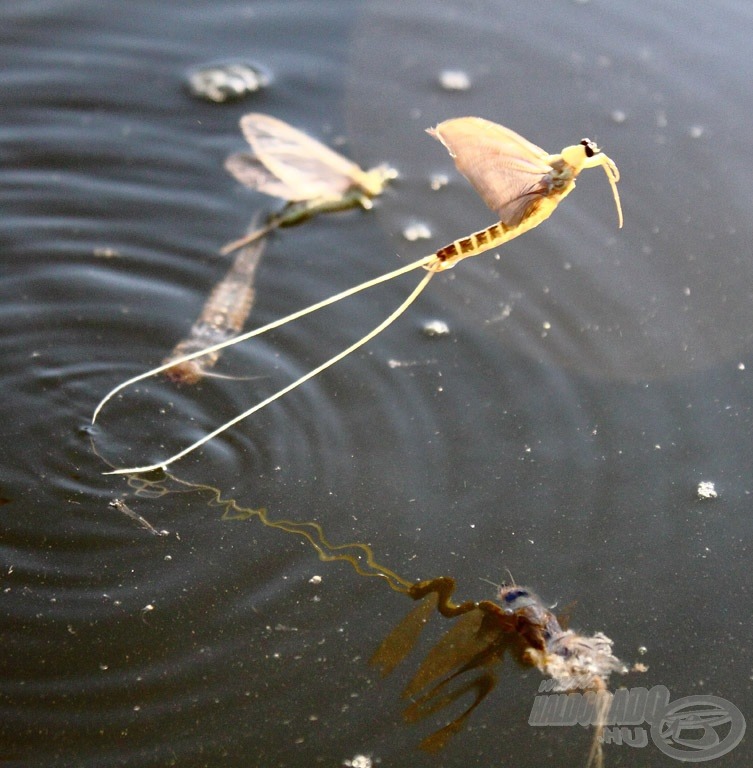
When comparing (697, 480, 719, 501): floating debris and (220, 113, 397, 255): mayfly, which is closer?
(697, 480, 719, 501): floating debris

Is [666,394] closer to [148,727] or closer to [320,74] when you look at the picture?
[148,727]

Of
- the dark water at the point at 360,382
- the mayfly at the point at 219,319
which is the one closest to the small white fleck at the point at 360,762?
the dark water at the point at 360,382

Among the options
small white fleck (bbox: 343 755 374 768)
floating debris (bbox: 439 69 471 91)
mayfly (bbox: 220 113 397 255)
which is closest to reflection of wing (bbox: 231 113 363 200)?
mayfly (bbox: 220 113 397 255)

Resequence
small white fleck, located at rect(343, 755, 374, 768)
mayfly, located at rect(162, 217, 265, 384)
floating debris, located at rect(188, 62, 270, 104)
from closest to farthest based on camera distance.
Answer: small white fleck, located at rect(343, 755, 374, 768), mayfly, located at rect(162, 217, 265, 384), floating debris, located at rect(188, 62, 270, 104)

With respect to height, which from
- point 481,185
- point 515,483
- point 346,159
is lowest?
point 515,483

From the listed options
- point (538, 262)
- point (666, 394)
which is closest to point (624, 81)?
point (538, 262)

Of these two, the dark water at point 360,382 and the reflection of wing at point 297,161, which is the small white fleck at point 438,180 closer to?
the dark water at point 360,382

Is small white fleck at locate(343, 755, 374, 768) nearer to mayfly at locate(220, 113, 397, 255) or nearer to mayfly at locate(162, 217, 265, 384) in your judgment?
mayfly at locate(162, 217, 265, 384)
